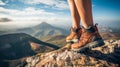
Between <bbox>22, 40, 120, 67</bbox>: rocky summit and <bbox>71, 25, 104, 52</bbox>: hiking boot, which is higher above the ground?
<bbox>71, 25, 104, 52</bbox>: hiking boot

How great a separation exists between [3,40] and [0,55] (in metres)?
23.7

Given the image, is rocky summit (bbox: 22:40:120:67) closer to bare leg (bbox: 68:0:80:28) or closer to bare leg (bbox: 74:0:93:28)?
bare leg (bbox: 68:0:80:28)

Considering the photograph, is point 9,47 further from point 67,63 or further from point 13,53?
point 67,63

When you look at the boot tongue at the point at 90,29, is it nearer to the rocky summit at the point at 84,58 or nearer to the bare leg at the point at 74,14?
the bare leg at the point at 74,14

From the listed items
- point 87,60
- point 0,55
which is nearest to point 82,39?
point 87,60

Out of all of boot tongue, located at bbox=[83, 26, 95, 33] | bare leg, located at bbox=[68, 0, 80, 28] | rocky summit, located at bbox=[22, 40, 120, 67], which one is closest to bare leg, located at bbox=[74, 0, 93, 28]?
boot tongue, located at bbox=[83, 26, 95, 33]

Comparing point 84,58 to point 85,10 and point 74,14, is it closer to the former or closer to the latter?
point 74,14

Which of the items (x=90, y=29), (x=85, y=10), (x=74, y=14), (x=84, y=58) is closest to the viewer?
(x=85, y=10)

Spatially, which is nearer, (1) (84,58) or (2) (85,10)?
(2) (85,10)

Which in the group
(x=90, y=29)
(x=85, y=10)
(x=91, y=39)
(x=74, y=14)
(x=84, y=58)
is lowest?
(x=84, y=58)

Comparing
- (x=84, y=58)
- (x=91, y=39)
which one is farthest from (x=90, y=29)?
(x=84, y=58)

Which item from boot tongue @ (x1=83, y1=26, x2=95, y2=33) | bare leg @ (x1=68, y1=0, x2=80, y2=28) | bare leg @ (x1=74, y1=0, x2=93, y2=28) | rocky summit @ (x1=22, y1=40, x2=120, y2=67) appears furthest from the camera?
rocky summit @ (x1=22, y1=40, x2=120, y2=67)

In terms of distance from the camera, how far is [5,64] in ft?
421

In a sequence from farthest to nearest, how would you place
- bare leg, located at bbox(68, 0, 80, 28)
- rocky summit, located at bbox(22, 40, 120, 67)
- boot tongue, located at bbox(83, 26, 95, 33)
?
1. rocky summit, located at bbox(22, 40, 120, 67)
2. bare leg, located at bbox(68, 0, 80, 28)
3. boot tongue, located at bbox(83, 26, 95, 33)
